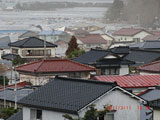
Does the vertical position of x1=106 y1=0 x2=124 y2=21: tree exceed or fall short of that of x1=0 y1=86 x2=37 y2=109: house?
it falls short

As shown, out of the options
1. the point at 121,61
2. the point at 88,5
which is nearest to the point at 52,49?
the point at 121,61

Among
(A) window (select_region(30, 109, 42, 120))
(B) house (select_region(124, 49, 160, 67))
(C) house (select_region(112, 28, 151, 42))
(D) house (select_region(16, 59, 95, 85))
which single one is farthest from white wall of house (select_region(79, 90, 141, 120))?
(C) house (select_region(112, 28, 151, 42))

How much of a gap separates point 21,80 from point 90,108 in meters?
6.41

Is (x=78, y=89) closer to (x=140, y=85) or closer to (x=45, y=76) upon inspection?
(x=140, y=85)

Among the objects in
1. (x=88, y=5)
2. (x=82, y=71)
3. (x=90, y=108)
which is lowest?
(x=88, y=5)

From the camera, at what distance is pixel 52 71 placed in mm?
11648

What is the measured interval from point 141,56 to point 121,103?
27.0 feet

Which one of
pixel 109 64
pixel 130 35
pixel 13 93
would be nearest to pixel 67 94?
pixel 13 93

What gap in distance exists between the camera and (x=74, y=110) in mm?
5867

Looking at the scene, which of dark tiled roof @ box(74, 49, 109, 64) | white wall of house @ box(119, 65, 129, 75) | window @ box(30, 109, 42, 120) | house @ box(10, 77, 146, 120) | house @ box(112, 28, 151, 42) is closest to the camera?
house @ box(10, 77, 146, 120)

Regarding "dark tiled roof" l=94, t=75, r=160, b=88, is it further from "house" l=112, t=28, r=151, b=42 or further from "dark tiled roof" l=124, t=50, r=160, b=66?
"house" l=112, t=28, r=151, b=42

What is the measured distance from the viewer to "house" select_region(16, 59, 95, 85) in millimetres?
11656

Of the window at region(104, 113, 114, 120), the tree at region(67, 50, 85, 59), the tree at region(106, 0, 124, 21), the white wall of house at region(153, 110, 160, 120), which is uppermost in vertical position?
the white wall of house at region(153, 110, 160, 120)

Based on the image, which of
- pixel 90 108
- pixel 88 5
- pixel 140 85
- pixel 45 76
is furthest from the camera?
pixel 88 5
